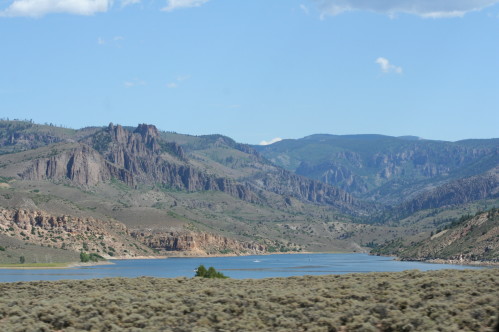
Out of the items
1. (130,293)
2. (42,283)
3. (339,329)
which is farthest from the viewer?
(42,283)

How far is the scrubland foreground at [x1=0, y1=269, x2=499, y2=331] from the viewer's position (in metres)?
34.6

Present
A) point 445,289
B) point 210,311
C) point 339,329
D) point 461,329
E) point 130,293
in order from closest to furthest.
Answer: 1. point 461,329
2. point 339,329
3. point 210,311
4. point 445,289
5. point 130,293

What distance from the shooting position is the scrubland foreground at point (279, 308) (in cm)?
3462

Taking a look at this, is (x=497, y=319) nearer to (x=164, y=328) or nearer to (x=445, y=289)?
(x=445, y=289)

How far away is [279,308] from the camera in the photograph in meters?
39.0

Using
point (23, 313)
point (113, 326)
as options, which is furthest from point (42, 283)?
point (113, 326)

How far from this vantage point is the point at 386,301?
39.1m

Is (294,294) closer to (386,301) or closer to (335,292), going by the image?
(335,292)

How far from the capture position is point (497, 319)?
3198 cm

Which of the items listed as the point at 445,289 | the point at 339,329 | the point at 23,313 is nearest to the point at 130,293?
the point at 23,313

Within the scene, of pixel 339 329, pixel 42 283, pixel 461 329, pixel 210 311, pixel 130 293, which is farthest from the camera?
pixel 42 283

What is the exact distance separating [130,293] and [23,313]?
812 centimetres

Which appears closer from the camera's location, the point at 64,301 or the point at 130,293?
the point at 64,301

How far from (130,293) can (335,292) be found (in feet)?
42.4
